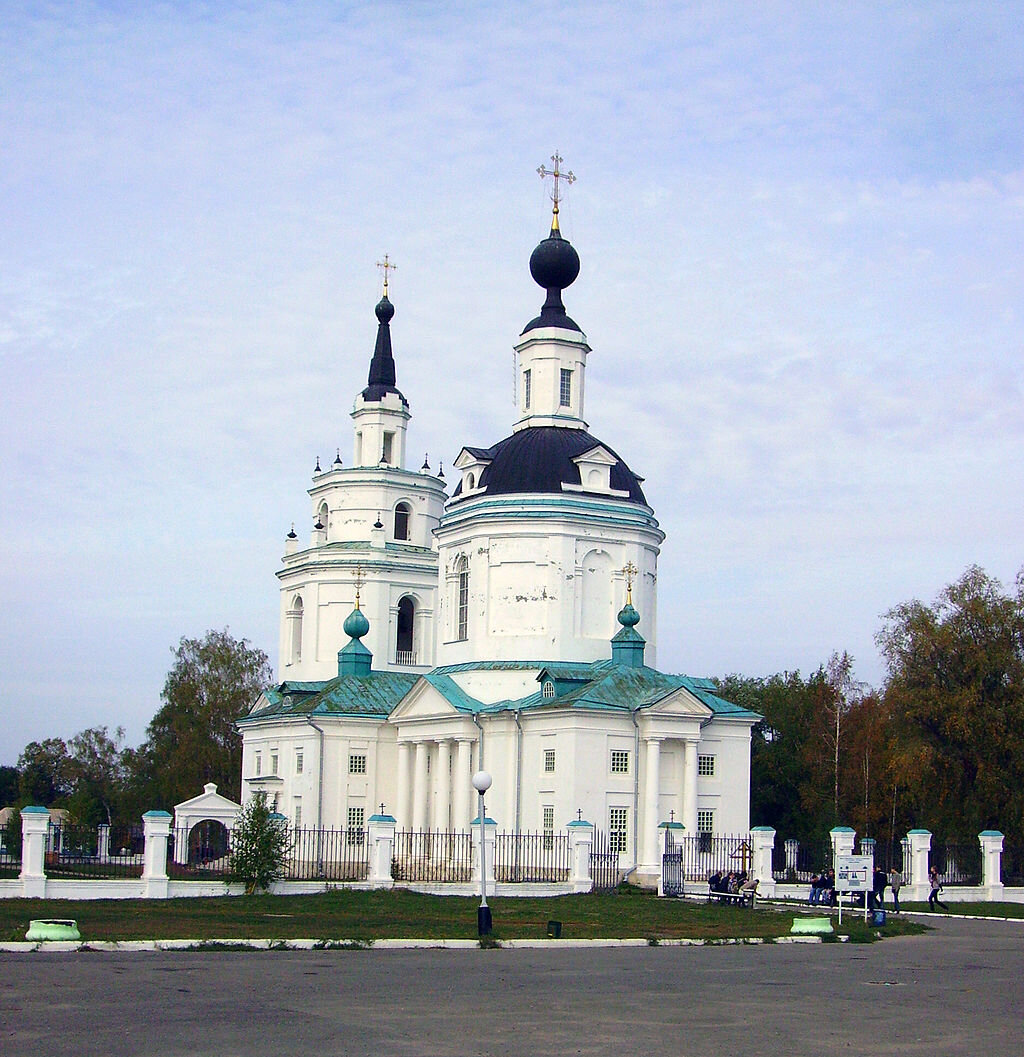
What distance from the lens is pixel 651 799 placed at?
3991 cm

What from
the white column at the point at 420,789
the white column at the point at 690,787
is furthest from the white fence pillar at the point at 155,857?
the white column at the point at 420,789

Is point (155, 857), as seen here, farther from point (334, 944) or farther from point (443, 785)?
point (443, 785)

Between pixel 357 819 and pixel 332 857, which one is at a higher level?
pixel 357 819

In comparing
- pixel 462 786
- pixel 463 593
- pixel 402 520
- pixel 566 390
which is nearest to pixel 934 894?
pixel 462 786

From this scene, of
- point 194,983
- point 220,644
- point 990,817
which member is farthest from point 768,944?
point 220,644

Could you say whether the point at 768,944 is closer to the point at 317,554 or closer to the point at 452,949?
the point at 452,949

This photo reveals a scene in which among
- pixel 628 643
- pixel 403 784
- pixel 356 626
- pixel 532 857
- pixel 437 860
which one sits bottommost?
pixel 437 860

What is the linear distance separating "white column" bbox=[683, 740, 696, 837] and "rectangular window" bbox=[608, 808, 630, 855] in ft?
5.28

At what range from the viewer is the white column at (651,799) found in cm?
3950

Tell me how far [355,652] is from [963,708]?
2004cm

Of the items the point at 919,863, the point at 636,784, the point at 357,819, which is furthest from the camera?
the point at 357,819

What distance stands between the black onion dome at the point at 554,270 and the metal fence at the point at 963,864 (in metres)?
19.1

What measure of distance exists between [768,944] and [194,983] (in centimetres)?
1012

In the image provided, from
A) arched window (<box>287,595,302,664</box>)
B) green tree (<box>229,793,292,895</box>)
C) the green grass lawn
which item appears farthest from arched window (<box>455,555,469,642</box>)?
green tree (<box>229,793,292,895</box>)
